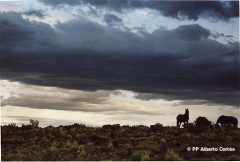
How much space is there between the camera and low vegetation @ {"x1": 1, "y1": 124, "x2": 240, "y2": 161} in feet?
75.5

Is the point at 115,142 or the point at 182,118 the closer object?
the point at 115,142

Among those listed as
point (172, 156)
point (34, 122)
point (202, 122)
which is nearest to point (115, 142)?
point (172, 156)

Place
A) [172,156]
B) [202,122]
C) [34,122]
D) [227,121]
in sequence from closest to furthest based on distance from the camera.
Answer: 1. [172,156]
2. [202,122]
3. [34,122]
4. [227,121]

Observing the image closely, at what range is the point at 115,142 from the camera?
2541cm

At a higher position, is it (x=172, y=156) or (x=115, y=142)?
(x=115, y=142)

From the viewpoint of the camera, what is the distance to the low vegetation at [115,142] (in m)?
23.0

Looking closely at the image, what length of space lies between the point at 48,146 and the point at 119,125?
5923 millimetres

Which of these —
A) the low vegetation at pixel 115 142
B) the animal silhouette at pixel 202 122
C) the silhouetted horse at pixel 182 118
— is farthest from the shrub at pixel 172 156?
the silhouetted horse at pixel 182 118

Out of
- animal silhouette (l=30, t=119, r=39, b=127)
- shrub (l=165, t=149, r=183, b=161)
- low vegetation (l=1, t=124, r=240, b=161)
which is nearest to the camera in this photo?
shrub (l=165, t=149, r=183, b=161)

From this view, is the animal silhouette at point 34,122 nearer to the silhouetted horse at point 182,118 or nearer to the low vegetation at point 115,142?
the low vegetation at point 115,142

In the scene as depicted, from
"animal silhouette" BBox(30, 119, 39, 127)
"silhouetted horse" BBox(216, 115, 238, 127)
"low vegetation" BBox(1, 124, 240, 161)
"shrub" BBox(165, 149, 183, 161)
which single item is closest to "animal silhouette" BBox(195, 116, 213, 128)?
"low vegetation" BBox(1, 124, 240, 161)

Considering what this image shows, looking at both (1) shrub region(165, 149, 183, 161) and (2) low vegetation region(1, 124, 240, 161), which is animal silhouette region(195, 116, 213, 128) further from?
(1) shrub region(165, 149, 183, 161)

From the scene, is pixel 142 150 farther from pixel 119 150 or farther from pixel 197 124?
pixel 197 124

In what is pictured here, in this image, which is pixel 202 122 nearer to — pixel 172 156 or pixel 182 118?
pixel 182 118
